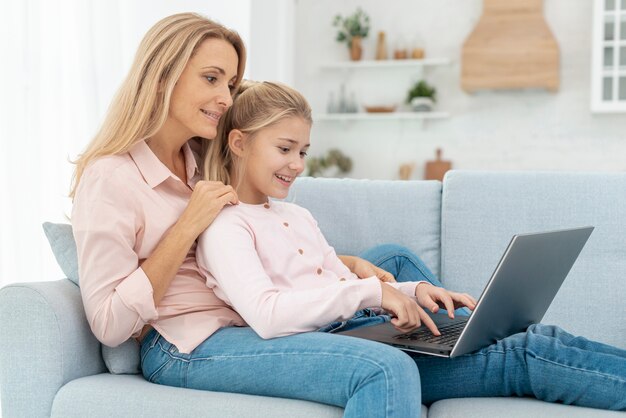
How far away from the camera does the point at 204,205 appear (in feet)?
5.38

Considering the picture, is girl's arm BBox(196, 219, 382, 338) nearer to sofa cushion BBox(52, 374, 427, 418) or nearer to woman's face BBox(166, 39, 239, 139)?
sofa cushion BBox(52, 374, 427, 418)

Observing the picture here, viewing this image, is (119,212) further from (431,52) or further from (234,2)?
(431,52)

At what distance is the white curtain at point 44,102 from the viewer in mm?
2508

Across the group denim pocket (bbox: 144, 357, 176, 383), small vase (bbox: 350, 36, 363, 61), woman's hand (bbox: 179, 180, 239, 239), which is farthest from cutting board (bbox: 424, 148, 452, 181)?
denim pocket (bbox: 144, 357, 176, 383)

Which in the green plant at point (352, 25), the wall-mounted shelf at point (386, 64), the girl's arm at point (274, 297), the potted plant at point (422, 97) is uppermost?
the green plant at point (352, 25)

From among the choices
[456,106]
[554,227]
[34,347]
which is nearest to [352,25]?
[456,106]

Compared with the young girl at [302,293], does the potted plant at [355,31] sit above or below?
above

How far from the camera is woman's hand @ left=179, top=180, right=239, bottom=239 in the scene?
162cm

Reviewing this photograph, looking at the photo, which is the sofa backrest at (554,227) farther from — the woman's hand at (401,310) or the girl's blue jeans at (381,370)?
the woman's hand at (401,310)

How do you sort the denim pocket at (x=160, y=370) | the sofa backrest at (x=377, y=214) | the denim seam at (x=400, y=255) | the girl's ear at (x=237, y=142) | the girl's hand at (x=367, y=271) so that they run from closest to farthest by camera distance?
the denim pocket at (x=160, y=370) → the girl's ear at (x=237, y=142) → the girl's hand at (x=367, y=271) → the denim seam at (x=400, y=255) → the sofa backrest at (x=377, y=214)

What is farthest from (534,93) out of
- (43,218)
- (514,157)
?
(43,218)

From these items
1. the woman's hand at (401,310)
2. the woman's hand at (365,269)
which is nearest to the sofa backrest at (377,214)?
the woman's hand at (365,269)

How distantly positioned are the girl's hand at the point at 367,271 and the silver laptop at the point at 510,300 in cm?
21

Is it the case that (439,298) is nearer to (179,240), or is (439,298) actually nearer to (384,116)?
(179,240)
